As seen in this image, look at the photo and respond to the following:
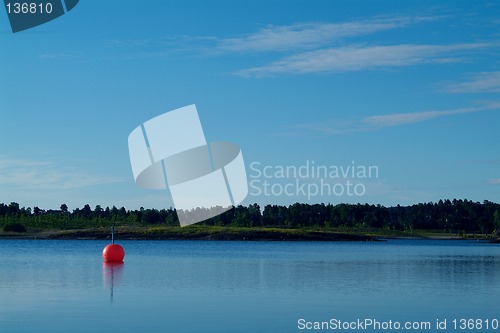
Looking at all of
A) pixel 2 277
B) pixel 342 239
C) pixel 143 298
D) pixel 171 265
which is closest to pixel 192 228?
pixel 342 239

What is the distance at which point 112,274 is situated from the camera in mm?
49469

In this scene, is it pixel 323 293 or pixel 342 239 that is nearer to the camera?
pixel 323 293

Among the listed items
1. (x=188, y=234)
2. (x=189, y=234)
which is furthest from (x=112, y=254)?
Answer: (x=189, y=234)

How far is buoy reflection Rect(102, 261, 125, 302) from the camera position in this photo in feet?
138

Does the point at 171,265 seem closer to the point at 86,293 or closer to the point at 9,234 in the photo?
the point at 86,293

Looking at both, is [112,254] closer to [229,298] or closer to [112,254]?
[112,254]

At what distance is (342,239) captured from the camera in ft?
558

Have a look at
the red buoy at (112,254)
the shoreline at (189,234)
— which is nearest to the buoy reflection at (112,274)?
the red buoy at (112,254)

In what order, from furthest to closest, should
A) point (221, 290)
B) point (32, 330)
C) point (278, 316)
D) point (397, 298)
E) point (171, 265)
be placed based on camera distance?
point (171, 265) < point (221, 290) < point (397, 298) < point (278, 316) < point (32, 330)

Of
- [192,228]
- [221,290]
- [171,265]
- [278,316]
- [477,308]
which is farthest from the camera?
[192,228]

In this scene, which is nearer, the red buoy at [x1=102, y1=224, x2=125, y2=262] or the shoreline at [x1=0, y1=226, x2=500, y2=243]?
the red buoy at [x1=102, y1=224, x2=125, y2=262]

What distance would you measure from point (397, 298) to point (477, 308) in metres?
3.97

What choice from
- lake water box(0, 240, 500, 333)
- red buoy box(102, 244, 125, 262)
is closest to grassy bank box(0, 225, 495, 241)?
red buoy box(102, 244, 125, 262)

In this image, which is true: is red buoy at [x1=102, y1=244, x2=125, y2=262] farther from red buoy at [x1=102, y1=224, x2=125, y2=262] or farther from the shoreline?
the shoreline
